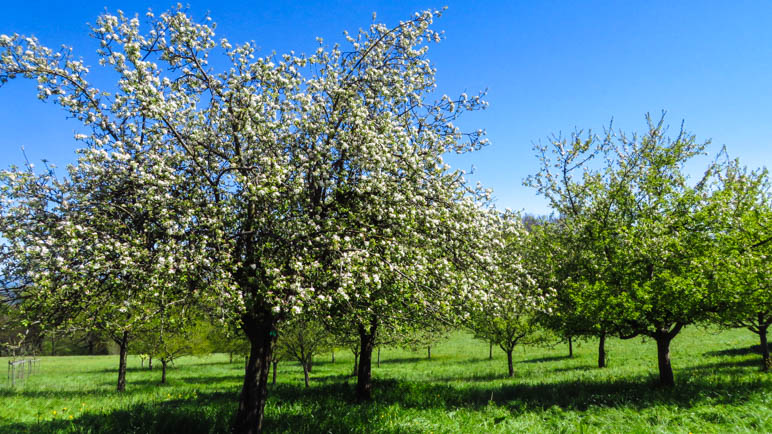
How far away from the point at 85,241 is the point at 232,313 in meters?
3.63

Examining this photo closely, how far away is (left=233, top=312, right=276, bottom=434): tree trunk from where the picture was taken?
11.4 meters

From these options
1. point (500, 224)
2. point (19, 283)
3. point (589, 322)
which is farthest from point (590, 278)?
point (19, 283)

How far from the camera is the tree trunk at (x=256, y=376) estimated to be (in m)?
11.4

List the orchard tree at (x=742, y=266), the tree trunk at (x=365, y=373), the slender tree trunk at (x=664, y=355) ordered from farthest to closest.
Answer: the tree trunk at (x=365, y=373), the slender tree trunk at (x=664, y=355), the orchard tree at (x=742, y=266)

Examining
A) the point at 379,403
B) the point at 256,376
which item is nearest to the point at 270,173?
the point at 256,376

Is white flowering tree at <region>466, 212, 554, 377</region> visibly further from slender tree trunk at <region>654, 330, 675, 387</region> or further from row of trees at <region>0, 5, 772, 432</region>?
slender tree trunk at <region>654, 330, 675, 387</region>

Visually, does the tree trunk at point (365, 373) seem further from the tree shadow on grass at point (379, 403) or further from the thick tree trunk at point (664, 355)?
the thick tree trunk at point (664, 355)

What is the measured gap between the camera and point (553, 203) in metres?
22.5

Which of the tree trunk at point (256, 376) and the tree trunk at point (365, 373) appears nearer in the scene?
the tree trunk at point (256, 376)

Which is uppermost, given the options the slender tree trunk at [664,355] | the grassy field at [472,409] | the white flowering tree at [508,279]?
the white flowering tree at [508,279]

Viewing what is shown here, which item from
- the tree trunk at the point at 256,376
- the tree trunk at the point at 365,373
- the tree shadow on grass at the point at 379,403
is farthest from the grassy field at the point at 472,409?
the tree trunk at the point at 256,376

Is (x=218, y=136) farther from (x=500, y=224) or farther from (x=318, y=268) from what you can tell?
(x=500, y=224)

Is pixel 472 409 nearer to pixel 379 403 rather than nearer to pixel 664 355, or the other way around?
pixel 379 403

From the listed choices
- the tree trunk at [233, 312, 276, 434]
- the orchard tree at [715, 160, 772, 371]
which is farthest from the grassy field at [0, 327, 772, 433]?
the orchard tree at [715, 160, 772, 371]
